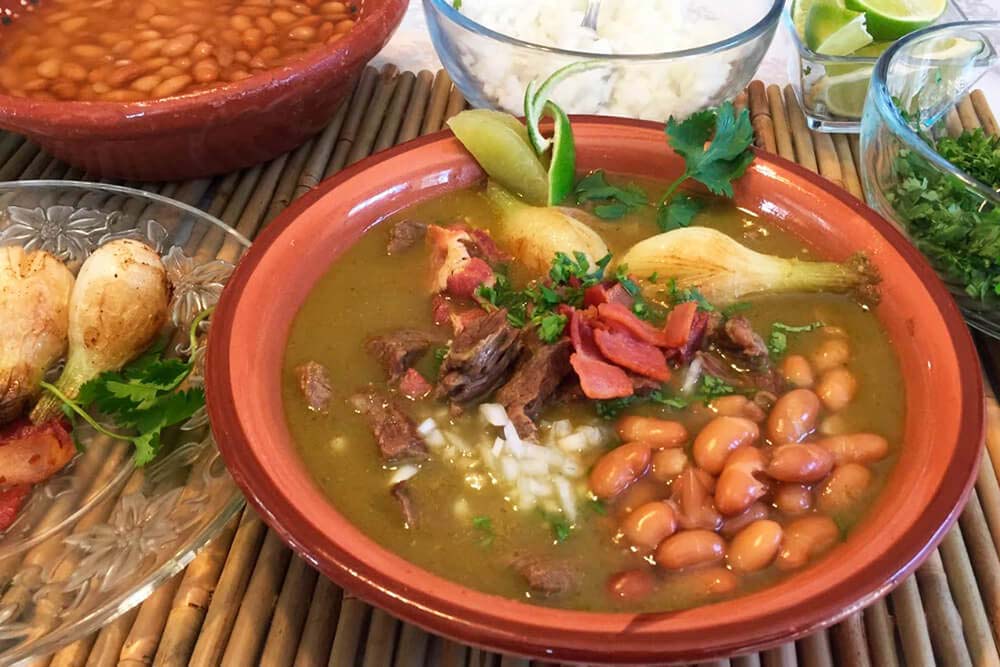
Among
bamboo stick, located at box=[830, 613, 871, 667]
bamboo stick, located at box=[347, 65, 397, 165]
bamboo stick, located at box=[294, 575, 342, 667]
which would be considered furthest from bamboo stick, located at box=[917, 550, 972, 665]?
bamboo stick, located at box=[347, 65, 397, 165]

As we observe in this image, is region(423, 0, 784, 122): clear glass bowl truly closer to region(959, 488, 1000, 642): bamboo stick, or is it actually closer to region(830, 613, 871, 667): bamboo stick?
region(959, 488, 1000, 642): bamboo stick

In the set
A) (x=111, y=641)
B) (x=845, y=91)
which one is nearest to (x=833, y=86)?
(x=845, y=91)

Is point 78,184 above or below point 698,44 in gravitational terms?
below

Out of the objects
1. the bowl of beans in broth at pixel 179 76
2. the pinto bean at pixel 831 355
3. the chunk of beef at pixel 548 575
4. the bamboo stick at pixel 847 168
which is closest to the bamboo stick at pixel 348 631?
the chunk of beef at pixel 548 575

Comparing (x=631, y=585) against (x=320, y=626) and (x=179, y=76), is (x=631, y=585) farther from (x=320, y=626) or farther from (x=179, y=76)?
(x=179, y=76)

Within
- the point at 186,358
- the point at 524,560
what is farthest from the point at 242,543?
the point at 524,560

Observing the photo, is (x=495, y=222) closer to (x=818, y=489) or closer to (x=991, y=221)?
(x=818, y=489)

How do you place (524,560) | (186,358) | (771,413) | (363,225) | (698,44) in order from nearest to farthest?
(524,560)
(771,413)
(186,358)
(363,225)
(698,44)
